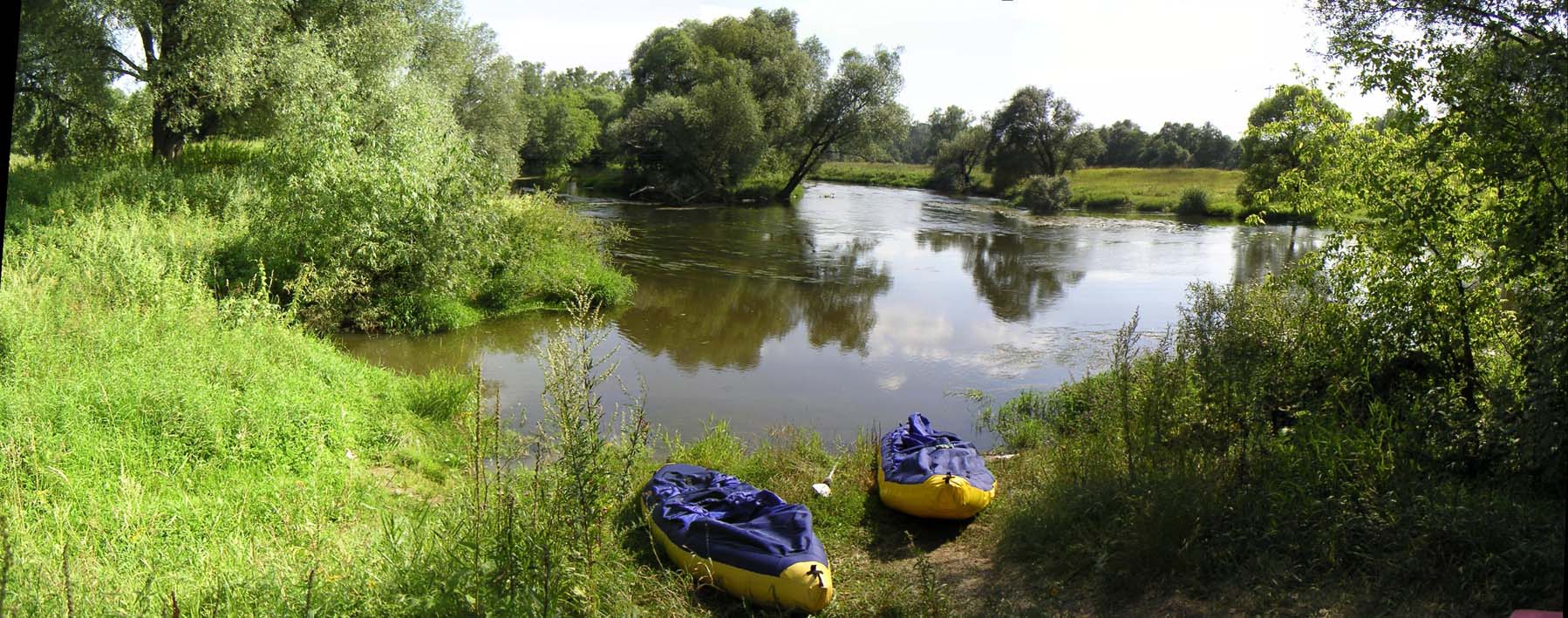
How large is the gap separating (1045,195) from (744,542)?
37.6m

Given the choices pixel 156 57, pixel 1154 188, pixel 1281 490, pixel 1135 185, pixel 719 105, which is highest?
pixel 719 105

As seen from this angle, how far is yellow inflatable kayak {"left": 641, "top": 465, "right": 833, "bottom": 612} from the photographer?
514cm

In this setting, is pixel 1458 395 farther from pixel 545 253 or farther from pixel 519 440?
pixel 545 253

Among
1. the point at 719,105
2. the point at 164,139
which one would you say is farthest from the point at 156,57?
the point at 719,105

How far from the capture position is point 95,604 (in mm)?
3697

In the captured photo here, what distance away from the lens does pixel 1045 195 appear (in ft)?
132

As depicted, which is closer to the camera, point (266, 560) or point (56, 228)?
point (266, 560)

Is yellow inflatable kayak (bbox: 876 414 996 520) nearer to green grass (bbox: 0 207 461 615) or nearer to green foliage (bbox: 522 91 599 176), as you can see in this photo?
green grass (bbox: 0 207 461 615)

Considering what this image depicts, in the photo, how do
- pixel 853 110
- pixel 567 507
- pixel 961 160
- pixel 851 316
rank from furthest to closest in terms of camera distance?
pixel 961 160, pixel 853 110, pixel 851 316, pixel 567 507

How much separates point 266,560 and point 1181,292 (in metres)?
18.3

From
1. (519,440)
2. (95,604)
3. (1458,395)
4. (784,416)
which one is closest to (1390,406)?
(1458,395)

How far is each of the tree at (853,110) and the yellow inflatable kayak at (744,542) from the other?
3361cm

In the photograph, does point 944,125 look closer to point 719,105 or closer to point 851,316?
point 719,105

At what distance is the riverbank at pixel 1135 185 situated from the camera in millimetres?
40625
